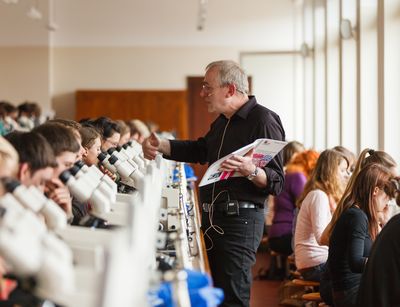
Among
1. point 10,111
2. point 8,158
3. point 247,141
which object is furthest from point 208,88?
point 10,111

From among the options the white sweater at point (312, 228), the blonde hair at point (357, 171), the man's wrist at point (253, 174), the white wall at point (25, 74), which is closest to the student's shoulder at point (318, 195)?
the white sweater at point (312, 228)

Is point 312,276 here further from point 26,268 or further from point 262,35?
point 262,35

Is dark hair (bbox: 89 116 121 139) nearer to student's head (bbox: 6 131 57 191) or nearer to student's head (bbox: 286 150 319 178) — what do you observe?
student's head (bbox: 286 150 319 178)

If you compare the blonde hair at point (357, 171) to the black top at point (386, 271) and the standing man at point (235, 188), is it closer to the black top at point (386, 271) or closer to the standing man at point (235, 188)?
the standing man at point (235, 188)

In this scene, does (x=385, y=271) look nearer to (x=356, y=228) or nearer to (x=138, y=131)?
(x=356, y=228)

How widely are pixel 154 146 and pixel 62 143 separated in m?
1.40

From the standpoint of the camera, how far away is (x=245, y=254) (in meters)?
4.22

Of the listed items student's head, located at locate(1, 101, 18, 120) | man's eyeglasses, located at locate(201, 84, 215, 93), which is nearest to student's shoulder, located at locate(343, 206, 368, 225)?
man's eyeglasses, located at locate(201, 84, 215, 93)

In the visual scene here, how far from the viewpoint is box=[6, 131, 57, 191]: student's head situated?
2.95 m

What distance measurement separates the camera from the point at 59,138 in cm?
331

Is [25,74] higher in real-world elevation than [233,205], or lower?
higher

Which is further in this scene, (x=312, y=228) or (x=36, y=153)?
(x=312, y=228)

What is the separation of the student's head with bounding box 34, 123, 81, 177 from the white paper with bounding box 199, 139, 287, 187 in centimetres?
91

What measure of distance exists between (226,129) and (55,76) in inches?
485
